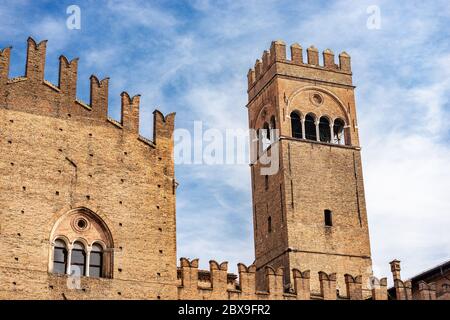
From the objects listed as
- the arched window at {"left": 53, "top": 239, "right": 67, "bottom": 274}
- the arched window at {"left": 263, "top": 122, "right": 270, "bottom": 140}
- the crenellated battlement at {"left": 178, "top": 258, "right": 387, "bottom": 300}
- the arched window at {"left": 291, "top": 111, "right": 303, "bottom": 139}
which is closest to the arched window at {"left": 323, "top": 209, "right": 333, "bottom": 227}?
the arched window at {"left": 291, "top": 111, "right": 303, "bottom": 139}

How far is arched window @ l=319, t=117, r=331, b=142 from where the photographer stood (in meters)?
31.8

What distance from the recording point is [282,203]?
29375 millimetres

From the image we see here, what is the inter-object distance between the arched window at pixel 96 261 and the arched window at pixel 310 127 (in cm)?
1213

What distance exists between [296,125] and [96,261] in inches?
483

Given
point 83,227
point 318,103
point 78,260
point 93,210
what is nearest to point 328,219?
point 318,103

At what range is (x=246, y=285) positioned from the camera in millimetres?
22953

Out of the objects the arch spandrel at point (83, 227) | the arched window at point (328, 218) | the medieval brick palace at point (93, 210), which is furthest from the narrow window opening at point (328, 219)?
the arch spandrel at point (83, 227)

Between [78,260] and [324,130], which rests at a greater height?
[324,130]

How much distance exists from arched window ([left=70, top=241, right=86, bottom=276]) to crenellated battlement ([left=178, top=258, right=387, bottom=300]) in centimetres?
255

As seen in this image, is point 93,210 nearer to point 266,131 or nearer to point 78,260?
point 78,260

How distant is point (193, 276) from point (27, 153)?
5181mm

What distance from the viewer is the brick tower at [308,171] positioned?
94.3 ft
